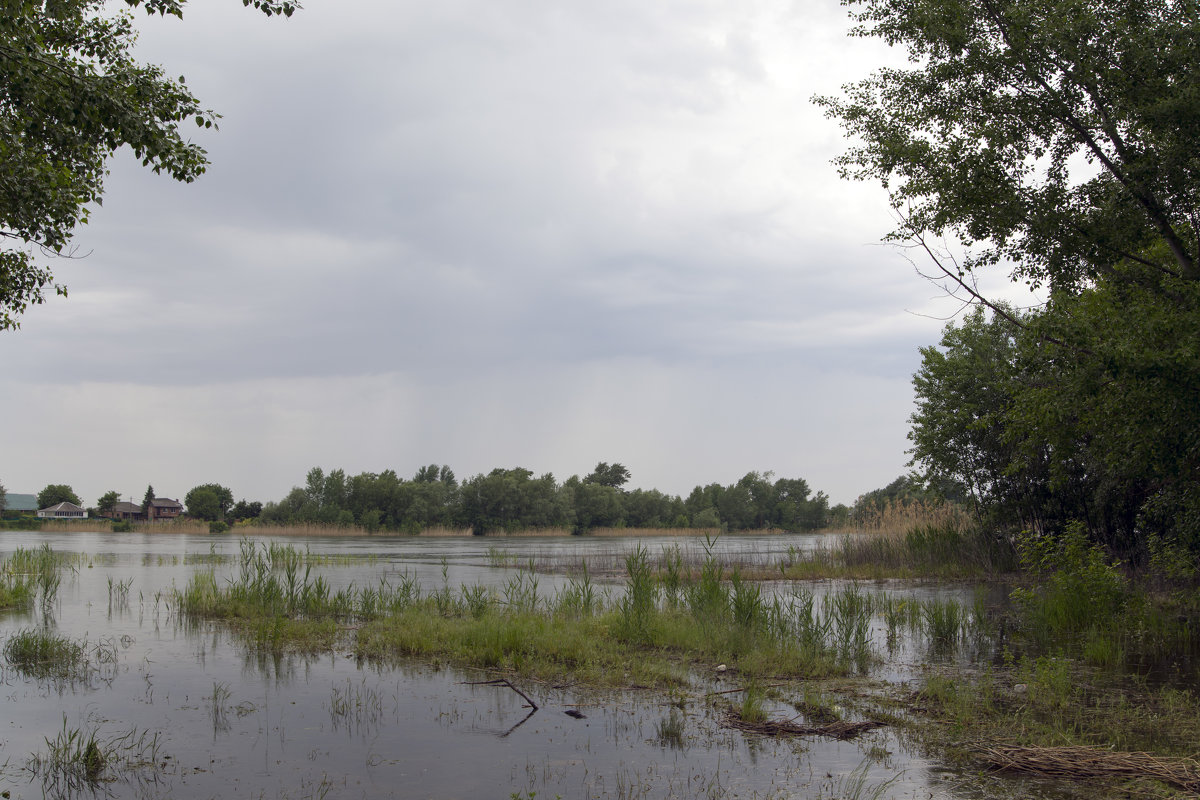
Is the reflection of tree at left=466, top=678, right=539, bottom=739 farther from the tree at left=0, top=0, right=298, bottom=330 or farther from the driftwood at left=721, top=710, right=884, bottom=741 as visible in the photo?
the tree at left=0, top=0, right=298, bottom=330

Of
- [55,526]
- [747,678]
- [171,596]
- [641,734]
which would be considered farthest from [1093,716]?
[55,526]

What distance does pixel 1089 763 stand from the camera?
5.95m

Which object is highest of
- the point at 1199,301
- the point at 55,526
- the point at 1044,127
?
the point at 1044,127

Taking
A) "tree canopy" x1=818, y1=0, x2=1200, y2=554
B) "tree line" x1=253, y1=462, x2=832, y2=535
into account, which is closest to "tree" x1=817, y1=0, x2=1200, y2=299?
"tree canopy" x1=818, y1=0, x2=1200, y2=554

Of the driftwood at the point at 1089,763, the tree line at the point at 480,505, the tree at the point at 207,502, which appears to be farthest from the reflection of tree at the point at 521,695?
the tree at the point at 207,502

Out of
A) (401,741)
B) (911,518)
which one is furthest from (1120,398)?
(911,518)

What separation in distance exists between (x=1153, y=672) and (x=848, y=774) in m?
5.67

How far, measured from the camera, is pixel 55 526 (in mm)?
69875

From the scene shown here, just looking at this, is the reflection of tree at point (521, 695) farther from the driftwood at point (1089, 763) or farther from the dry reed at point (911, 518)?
the dry reed at point (911, 518)

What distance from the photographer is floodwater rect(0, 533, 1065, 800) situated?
5.82 metres

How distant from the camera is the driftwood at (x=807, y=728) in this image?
7.10m

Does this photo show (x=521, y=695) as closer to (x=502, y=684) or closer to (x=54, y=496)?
(x=502, y=684)

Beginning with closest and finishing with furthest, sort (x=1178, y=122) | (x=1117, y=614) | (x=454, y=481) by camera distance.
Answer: (x=1178, y=122) → (x=1117, y=614) → (x=454, y=481)

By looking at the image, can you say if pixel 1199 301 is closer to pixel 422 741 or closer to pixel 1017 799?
pixel 1017 799
